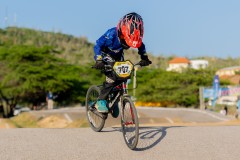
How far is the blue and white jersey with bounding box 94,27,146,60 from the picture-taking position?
6.62 meters

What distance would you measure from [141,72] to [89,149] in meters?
59.0

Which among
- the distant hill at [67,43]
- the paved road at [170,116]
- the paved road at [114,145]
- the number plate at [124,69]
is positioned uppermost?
the distant hill at [67,43]

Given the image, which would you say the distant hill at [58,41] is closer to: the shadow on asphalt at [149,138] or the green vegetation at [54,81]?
the green vegetation at [54,81]

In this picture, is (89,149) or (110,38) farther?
(110,38)

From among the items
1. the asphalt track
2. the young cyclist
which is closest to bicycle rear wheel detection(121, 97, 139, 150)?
the asphalt track

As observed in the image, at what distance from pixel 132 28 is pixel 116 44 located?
720mm

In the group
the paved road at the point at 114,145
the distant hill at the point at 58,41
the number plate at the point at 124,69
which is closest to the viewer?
the paved road at the point at 114,145

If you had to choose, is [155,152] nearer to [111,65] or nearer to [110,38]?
[111,65]

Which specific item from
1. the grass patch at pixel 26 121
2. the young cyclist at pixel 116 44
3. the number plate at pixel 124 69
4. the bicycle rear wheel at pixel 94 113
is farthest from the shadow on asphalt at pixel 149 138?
the grass patch at pixel 26 121

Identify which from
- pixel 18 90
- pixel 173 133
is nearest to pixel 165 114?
pixel 18 90

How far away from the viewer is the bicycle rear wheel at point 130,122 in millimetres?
5877

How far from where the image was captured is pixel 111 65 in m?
6.33

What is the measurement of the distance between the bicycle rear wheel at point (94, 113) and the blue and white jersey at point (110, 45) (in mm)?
934

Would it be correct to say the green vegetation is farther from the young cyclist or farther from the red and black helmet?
the red and black helmet
